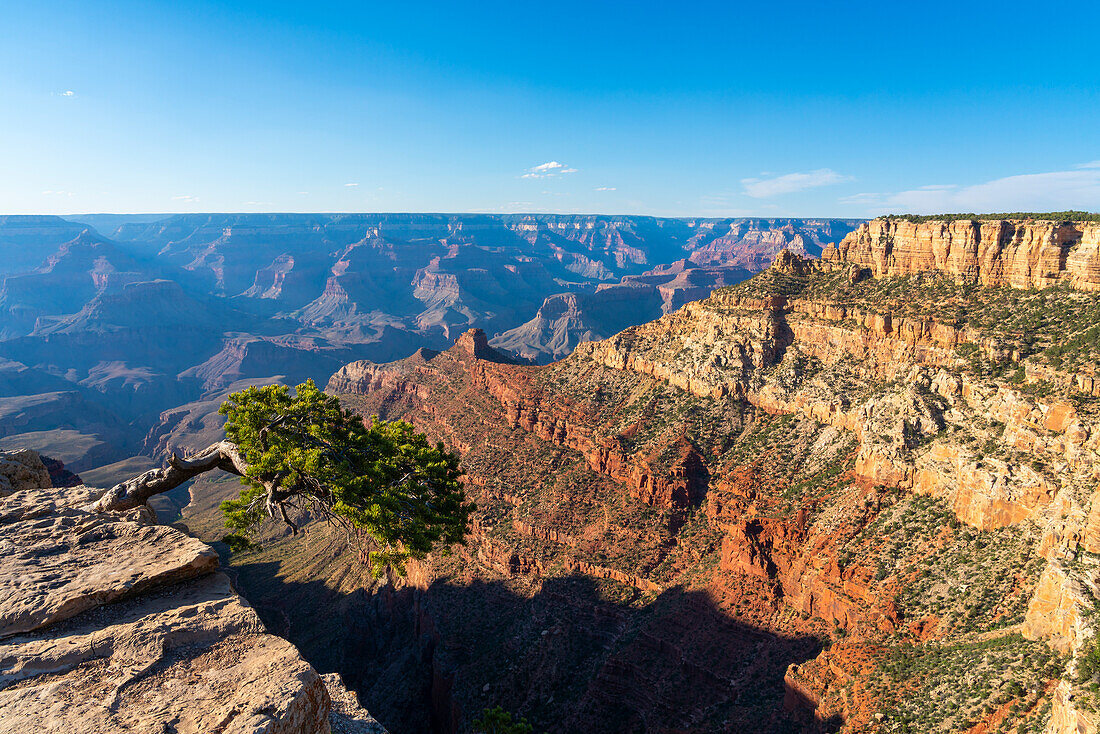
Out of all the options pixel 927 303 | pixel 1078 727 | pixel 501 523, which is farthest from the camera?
pixel 501 523

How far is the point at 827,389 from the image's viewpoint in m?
64.9

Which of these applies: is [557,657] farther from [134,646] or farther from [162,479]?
[134,646]

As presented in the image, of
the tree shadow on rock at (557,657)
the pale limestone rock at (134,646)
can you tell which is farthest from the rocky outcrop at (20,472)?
the tree shadow on rock at (557,657)

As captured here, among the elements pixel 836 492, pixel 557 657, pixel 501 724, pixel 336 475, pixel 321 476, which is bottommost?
pixel 557 657

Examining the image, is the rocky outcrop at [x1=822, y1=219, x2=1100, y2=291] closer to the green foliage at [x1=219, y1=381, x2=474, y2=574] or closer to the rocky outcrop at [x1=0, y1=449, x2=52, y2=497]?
the green foliage at [x1=219, y1=381, x2=474, y2=574]

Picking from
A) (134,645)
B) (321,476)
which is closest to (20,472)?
(321,476)

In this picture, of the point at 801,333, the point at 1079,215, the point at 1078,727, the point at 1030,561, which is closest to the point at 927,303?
the point at 801,333

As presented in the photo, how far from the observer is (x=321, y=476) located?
76.5 feet

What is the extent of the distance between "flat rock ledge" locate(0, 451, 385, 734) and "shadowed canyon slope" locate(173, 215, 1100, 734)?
3472 cm

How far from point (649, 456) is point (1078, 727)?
155 feet

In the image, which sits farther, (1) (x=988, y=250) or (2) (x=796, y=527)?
(1) (x=988, y=250)

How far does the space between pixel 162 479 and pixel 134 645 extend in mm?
11624

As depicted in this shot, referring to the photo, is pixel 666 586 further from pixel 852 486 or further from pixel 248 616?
pixel 248 616

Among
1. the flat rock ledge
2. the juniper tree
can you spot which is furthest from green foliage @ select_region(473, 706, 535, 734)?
the flat rock ledge
